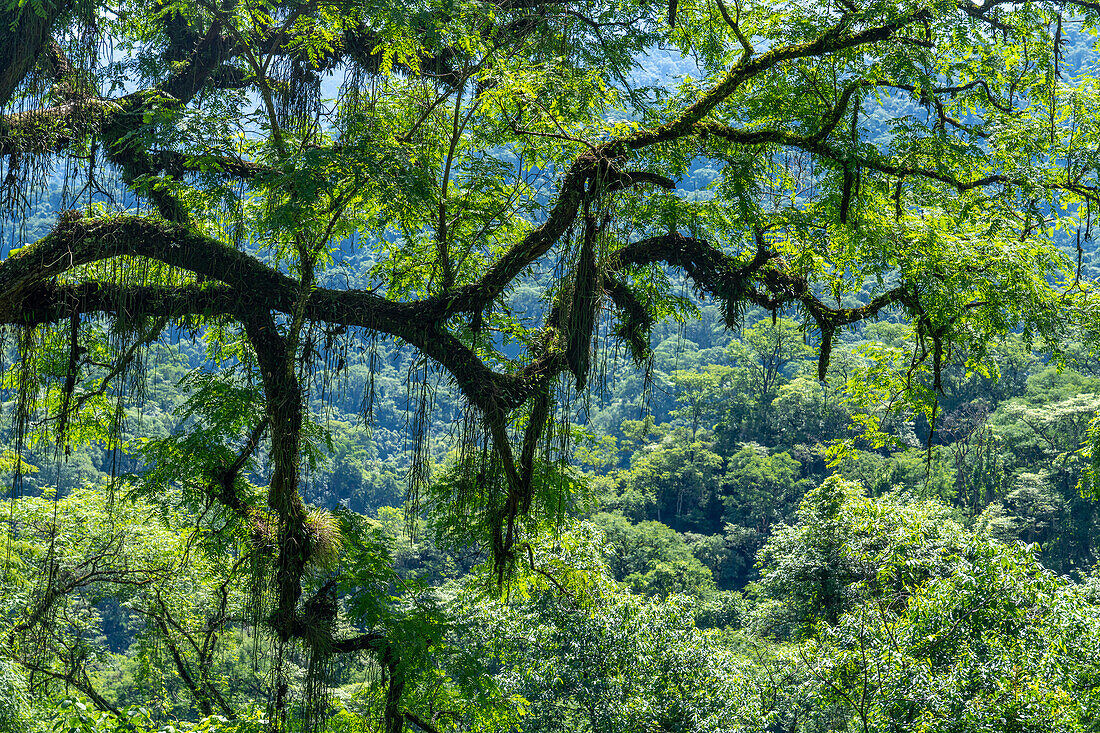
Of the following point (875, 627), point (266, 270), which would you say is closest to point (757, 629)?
point (875, 627)

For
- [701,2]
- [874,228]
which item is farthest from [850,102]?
[701,2]

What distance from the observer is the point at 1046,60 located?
5.98 metres

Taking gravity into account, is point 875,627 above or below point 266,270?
below

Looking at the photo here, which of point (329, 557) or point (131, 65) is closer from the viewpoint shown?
point (329, 557)

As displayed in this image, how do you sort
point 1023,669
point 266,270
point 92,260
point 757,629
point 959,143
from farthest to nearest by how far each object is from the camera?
1. point 757,629
2. point 1023,669
3. point 959,143
4. point 266,270
5. point 92,260

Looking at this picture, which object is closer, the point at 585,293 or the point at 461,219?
the point at 585,293

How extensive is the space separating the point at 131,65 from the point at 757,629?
1799 cm

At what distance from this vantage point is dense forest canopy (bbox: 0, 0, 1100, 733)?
16.0 ft

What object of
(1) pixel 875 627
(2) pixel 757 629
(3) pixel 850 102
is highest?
(3) pixel 850 102

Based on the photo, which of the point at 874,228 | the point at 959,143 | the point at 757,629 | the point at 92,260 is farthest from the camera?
the point at 757,629

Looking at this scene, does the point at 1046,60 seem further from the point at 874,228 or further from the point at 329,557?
the point at 329,557

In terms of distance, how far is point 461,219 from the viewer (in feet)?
19.5

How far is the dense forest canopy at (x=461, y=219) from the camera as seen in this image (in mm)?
4879

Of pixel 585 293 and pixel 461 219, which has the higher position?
pixel 461 219
